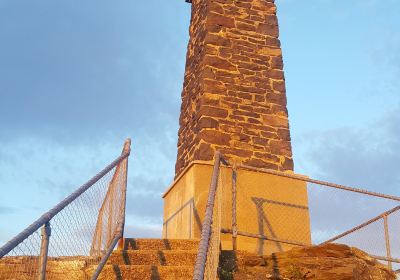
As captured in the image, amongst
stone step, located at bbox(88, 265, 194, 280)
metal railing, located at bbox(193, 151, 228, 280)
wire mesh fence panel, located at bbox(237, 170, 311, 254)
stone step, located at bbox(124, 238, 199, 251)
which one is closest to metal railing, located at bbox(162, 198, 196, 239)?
wire mesh fence panel, located at bbox(237, 170, 311, 254)

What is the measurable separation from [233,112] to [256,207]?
66.8 inches

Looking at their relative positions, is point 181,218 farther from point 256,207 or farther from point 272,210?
point 272,210

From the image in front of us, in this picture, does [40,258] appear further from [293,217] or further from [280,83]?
[280,83]

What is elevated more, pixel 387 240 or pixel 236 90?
pixel 236 90

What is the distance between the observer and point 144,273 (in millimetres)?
4934

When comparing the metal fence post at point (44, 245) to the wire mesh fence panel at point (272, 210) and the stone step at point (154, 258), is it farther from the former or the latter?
the wire mesh fence panel at point (272, 210)

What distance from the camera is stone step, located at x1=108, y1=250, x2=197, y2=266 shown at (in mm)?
5441

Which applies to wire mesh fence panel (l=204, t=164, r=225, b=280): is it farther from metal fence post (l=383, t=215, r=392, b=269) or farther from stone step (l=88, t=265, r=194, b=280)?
metal fence post (l=383, t=215, r=392, b=269)

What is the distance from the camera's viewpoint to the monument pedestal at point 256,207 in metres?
7.56

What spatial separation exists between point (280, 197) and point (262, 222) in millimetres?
534

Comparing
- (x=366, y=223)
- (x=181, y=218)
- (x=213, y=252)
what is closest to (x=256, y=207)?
(x=181, y=218)

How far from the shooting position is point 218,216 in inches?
221

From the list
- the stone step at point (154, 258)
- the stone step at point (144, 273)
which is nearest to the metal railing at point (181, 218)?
the stone step at point (154, 258)

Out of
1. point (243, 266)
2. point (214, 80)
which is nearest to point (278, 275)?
point (243, 266)
